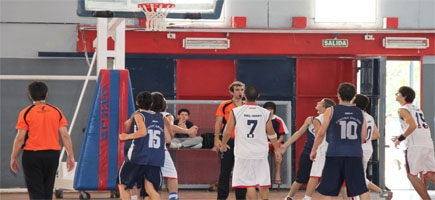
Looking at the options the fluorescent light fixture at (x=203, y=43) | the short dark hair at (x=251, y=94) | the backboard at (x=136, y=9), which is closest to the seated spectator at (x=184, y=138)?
the fluorescent light fixture at (x=203, y=43)

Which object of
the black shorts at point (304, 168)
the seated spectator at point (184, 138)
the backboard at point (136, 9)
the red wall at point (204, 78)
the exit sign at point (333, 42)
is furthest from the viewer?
the red wall at point (204, 78)

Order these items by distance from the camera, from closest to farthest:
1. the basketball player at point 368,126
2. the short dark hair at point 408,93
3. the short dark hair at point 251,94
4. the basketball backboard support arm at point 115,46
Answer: the short dark hair at point 251,94 → the basketball player at point 368,126 → the short dark hair at point 408,93 → the basketball backboard support arm at point 115,46

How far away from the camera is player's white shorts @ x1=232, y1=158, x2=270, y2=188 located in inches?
522

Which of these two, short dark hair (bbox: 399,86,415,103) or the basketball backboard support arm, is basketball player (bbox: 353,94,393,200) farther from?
the basketball backboard support arm

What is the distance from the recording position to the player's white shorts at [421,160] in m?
15.1

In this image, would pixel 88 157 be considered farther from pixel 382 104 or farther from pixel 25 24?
pixel 382 104

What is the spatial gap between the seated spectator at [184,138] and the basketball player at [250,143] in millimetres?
5387

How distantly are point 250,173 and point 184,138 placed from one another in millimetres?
6039

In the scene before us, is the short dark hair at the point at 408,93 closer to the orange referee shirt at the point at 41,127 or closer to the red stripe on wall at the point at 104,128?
the red stripe on wall at the point at 104,128

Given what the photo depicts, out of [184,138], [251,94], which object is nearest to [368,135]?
[251,94]

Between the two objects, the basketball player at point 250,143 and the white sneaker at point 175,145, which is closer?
the basketball player at point 250,143

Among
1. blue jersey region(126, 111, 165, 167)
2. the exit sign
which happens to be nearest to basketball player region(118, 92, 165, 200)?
blue jersey region(126, 111, 165, 167)

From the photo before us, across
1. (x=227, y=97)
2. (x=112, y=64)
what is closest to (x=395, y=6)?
(x=227, y=97)

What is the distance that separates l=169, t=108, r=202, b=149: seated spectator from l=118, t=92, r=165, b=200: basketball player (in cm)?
606
